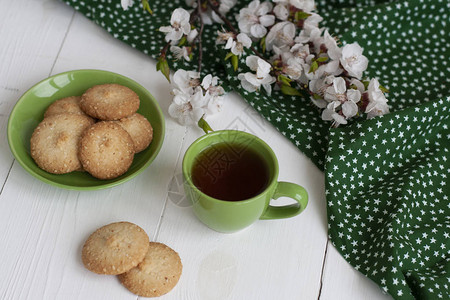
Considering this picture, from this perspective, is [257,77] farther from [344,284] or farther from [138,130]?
[344,284]

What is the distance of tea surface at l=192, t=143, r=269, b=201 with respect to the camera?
0.82 meters

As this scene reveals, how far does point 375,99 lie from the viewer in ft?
3.22

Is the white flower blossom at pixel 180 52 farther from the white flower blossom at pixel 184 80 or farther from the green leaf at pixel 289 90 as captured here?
the green leaf at pixel 289 90

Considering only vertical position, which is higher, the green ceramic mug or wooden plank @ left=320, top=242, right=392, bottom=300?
the green ceramic mug

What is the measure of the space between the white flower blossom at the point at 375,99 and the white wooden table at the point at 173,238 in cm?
17

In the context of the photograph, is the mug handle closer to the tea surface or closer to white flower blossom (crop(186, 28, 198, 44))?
the tea surface

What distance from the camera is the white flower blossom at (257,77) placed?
1024 millimetres

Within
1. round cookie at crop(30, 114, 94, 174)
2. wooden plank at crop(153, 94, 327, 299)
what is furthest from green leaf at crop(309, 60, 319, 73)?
round cookie at crop(30, 114, 94, 174)

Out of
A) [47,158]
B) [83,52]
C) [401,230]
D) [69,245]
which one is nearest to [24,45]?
[83,52]

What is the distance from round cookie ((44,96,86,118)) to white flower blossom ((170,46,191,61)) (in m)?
0.25

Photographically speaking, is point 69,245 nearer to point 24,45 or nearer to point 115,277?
point 115,277

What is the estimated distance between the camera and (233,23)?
3.99 feet

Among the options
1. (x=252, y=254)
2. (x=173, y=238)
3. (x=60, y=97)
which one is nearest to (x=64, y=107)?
(x=60, y=97)

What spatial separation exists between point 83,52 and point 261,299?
0.69m
